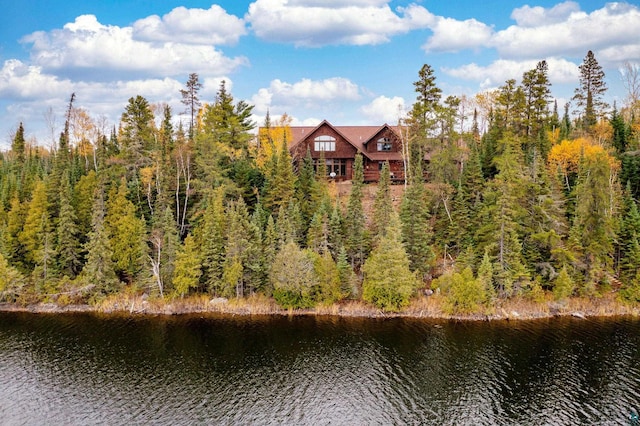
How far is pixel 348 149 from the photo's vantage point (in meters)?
76.8

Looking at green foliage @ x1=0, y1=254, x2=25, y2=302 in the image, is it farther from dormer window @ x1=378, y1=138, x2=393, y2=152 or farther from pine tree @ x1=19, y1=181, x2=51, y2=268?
dormer window @ x1=378, y1=138, x2=393, y2=152

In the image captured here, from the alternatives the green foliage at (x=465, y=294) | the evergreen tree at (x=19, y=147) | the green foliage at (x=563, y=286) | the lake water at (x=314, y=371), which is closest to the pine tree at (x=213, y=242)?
the lake water at (x=314, y=371)

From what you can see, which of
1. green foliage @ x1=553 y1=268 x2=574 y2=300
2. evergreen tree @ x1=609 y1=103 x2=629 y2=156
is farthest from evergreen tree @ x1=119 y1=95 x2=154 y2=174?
evergreen tree @ x1=609 y1=103 x2=629 y2=156

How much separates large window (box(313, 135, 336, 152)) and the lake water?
114ft

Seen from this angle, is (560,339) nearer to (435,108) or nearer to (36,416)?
(435,108)

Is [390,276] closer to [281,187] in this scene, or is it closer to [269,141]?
[281,187]

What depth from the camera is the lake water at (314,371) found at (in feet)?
105

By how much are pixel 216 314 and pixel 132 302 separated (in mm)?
10092

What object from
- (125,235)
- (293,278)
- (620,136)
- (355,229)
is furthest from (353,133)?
(125,235)

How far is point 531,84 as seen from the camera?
70.0 metres

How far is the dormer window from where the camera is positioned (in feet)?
252

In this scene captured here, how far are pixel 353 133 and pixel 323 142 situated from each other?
715 centimetres

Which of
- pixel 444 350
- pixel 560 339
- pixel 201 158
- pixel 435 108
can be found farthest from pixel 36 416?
pixel 435 108

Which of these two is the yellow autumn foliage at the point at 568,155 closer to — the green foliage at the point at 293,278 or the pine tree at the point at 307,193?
the pine tree at the point at 307,193
